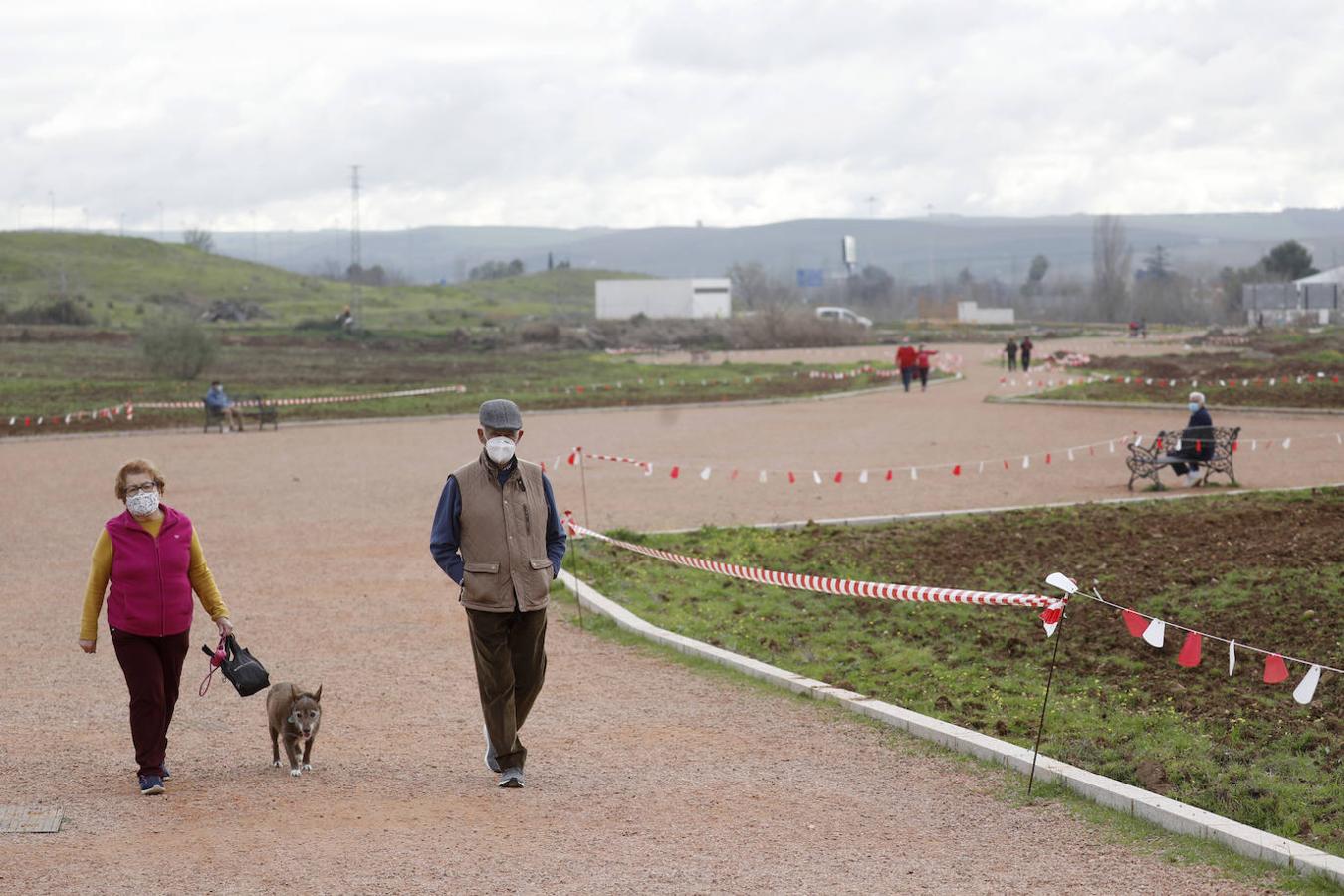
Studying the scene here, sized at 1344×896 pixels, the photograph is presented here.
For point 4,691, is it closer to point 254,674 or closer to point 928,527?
point 254,674

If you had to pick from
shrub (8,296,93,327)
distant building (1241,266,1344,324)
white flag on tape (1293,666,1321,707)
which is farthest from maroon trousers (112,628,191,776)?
distant building (1241,266,1344,324)

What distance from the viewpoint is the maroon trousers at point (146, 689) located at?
295 inches

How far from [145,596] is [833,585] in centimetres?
619

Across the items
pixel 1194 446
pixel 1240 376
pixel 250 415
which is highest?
pixel 1240 376

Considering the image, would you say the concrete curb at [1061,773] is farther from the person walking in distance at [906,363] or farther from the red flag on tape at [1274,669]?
the person walking in distance at [906,363]

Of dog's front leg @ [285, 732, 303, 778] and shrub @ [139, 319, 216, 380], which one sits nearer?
dog's front leg @ [285, 732, 303, 778]

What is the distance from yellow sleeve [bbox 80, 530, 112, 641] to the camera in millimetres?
7496

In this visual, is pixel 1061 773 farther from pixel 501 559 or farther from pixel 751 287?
pixel 751 287

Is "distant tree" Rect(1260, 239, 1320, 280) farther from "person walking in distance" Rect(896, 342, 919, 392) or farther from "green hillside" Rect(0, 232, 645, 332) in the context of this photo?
"person walking in distance" Rect(896, 342, 919, 392)

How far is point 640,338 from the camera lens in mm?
78188

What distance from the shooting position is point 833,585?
1234 cm

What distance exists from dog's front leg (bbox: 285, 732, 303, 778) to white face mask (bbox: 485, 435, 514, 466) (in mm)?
1866

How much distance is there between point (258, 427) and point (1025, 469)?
17646mm

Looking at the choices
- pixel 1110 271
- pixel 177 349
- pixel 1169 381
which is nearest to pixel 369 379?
pixel 177 349
